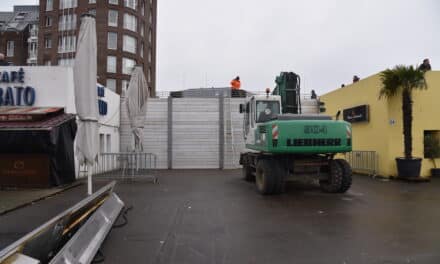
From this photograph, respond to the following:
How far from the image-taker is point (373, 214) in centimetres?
570

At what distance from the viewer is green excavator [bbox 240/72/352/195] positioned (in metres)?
7.21

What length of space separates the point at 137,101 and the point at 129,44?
1028 inches

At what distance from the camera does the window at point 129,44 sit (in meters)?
32.4

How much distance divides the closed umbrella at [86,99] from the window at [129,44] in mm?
28912

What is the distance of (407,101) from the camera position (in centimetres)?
1027

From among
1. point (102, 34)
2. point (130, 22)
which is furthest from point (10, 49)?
point (130, 22)

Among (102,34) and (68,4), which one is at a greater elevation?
(68,4)

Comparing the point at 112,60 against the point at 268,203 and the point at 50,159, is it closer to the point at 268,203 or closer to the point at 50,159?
the point at 50,159

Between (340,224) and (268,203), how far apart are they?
6.62 feet

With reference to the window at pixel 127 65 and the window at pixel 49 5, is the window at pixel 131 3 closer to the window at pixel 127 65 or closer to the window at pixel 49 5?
the window at pixel 127 65

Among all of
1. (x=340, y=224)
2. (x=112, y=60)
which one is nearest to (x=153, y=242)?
(x=340, y=224)

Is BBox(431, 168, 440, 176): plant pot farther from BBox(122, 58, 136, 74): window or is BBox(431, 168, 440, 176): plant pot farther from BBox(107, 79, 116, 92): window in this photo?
BBox(107, 79, 116, 92): window

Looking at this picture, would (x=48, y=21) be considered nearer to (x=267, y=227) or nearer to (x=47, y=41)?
(x=47, y=41)

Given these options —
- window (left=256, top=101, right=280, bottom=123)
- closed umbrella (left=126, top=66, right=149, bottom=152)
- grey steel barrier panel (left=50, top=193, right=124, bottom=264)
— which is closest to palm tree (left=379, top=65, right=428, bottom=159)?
window (left=256, top=101, right=280, bottom=123)
